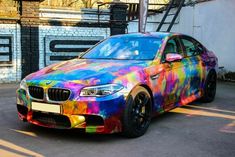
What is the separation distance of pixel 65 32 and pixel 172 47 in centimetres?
747

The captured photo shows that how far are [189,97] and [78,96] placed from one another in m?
2.87

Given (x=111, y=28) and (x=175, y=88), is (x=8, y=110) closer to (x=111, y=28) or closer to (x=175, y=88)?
(x=175, y=88)

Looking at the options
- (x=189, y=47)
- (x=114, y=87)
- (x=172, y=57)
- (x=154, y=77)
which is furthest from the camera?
(x=189, y=47)

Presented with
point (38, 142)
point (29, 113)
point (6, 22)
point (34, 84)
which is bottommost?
point (38, 142)

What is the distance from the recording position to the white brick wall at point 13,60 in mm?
13039

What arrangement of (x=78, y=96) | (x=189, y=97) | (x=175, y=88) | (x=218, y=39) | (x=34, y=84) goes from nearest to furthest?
(x=78, y=96), (x=34, y=84), (x=175, y=88), (x=189, y=97), (x=218, y=39)

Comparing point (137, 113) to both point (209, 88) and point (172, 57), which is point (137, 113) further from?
point (209, 88)

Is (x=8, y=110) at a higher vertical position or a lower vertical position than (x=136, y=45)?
lower

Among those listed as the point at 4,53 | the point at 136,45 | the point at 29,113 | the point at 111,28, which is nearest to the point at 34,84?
the point at 29,113

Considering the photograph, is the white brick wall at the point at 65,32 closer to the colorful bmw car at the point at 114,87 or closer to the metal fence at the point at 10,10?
the metal fence at the point at 10,10

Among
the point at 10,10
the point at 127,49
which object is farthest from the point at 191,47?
the point at 10,10

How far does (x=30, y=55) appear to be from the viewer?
1357 centimetres

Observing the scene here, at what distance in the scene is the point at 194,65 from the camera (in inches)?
310

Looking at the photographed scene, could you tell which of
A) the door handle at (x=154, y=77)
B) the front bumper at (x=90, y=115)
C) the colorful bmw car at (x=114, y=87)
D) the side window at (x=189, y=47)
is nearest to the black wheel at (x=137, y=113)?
the colorful bmw car at (x=114, y=87)
